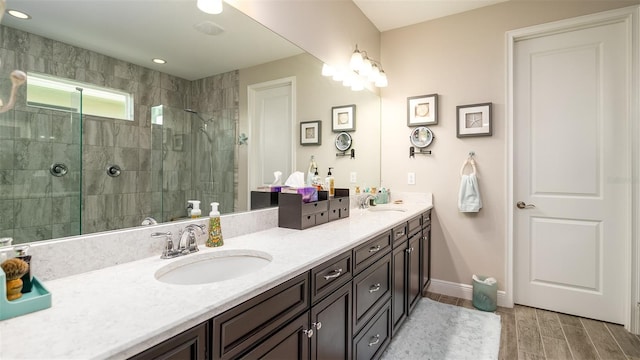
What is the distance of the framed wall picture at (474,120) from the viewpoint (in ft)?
8.61

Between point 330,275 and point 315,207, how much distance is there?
0.60 m

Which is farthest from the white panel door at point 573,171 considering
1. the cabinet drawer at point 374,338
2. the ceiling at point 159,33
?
the ceiling at point 159,33

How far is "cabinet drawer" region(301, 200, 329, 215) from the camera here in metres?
1.73

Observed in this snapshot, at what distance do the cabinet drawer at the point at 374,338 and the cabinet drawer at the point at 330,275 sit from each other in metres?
0.37

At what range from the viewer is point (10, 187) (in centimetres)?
84

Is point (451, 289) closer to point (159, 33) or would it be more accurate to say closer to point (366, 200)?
point (366, 200)

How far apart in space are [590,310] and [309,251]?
258 cm

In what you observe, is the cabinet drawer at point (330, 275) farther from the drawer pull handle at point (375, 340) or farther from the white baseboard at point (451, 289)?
the white baseboard at point (451, 289)

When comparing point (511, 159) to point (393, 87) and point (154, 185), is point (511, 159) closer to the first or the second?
point (393, 87)

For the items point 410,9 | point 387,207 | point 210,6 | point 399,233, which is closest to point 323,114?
point 387,207

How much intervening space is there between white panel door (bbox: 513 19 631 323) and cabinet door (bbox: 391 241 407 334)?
1200 mm

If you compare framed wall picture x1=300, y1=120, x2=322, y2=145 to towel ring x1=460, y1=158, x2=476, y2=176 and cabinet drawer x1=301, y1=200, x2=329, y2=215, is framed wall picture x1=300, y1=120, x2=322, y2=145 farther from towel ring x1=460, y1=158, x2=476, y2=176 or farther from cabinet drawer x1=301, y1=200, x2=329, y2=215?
towel ring x1=460, y1=158, x2=476, y2=176

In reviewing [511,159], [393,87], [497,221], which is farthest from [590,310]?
[393,87]

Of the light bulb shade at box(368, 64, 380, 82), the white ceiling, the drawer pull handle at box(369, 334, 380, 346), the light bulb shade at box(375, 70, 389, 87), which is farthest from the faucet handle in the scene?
the white ceiling
